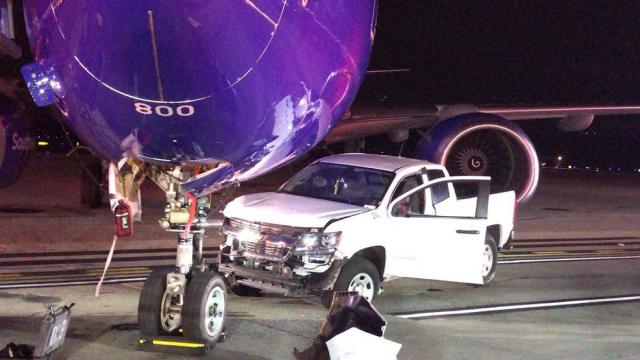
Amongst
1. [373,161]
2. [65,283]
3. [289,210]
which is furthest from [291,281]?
[65,283]

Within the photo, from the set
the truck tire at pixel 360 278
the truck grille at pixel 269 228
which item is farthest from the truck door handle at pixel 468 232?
the truck grille at pixel 269 228

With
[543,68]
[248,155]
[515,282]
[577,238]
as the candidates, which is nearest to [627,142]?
[543,68]

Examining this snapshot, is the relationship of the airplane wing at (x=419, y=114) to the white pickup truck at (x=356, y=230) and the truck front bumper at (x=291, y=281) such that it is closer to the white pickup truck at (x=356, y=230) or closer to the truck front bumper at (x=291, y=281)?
the white pickup truck at (x=356, y=230)

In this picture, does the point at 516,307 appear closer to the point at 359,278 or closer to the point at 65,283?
the point at 359,278

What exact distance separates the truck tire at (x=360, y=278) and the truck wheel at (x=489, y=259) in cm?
234

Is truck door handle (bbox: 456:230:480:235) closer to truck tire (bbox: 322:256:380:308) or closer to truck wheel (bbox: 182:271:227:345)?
truck tire (bbox: 322:256:380:308)

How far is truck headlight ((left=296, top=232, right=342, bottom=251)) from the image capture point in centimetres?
885

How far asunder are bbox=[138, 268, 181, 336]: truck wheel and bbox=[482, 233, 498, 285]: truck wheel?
16.9ft

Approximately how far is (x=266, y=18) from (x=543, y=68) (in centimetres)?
4444

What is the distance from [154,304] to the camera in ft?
23.9

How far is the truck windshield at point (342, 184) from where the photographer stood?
396 inches

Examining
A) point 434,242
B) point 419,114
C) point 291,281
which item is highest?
point 419,114

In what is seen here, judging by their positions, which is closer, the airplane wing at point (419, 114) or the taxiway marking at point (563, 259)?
the taxiway marking at point (563, 259)

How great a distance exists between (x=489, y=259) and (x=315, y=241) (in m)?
3.37
